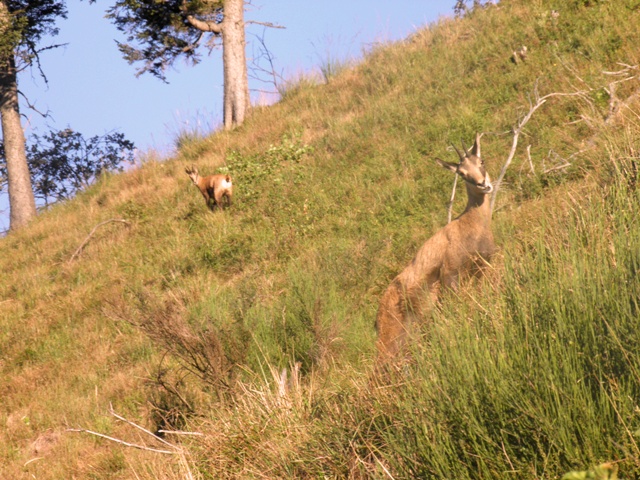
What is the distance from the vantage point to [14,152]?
20984 millimetres

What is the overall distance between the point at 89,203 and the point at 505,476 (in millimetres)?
15941

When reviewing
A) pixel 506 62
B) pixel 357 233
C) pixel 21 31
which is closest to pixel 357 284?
pixel 357 233

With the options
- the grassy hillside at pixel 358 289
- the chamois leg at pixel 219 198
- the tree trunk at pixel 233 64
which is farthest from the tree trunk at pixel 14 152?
the chamois leg at pixel 219 198

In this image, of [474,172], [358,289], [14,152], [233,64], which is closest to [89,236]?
[233,64]

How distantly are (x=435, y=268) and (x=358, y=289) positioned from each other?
2.93 metres

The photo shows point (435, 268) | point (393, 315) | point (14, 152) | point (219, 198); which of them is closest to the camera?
point (393, 315)

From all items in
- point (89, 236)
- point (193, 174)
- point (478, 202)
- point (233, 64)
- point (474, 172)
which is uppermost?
point (233, 64)

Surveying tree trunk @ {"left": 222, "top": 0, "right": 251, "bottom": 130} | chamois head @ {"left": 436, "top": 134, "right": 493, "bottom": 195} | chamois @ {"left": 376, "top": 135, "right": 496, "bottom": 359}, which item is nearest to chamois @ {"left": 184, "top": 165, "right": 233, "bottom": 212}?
tree trunk @ {"left": 222, "top": 0, "right": 251, "bottom": 130}

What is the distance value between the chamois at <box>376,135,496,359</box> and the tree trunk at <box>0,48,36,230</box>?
16.7 metres

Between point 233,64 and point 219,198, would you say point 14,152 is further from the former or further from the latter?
point 219,198

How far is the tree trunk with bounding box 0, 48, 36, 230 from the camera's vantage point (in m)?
20.8

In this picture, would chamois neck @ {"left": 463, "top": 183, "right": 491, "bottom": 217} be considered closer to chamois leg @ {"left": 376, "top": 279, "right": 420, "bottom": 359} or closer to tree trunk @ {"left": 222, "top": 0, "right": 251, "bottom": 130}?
chamois leg @ {"left": 376, "top": 279, "right": 420, "bottom": 359}

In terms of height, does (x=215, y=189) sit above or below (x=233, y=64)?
below

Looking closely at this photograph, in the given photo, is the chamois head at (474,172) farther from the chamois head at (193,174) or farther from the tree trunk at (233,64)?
the tree trunk at (233,64)
